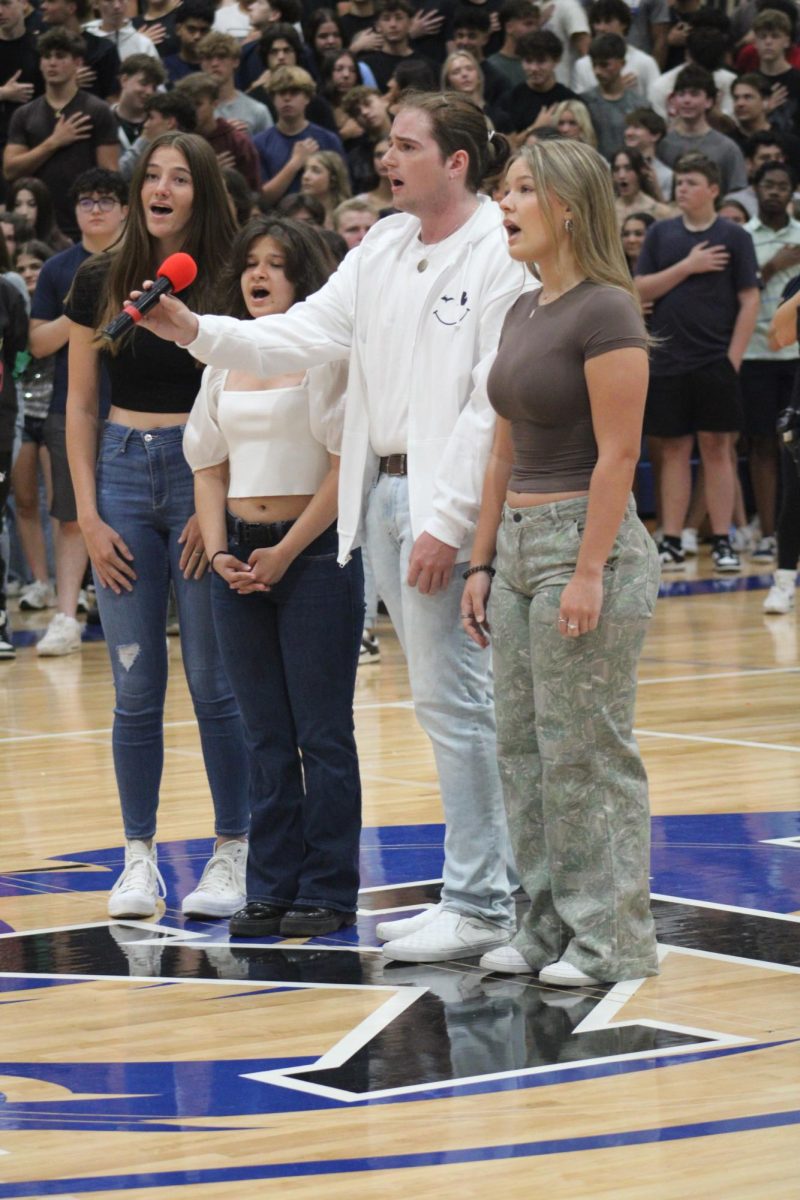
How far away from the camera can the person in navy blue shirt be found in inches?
499

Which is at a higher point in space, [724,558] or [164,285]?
[164,285]

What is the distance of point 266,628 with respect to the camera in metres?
4.79

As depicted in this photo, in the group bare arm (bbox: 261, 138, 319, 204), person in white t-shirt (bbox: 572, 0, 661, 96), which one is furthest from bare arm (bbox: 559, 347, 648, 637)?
person in white t-shirt (bbox: 572, 0, 661, 96)

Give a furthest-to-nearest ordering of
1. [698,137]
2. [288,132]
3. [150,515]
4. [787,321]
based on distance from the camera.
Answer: [698,137]
[288,132]
[787,321]
[150,515]

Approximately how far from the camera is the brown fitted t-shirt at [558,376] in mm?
4129

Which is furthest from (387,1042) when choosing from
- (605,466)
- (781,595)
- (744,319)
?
(744,319)

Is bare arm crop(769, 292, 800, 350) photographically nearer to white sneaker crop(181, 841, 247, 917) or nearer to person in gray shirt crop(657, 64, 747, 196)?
white sneaker crop(181, 841, 247, 917)

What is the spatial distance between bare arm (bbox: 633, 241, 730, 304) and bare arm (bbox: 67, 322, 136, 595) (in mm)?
7250

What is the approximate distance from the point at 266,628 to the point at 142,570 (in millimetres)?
433

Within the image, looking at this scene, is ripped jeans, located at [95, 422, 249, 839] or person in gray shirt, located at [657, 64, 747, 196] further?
person in gray shirt, located at [657, 64, 747, 196]

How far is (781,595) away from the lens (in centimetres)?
1054

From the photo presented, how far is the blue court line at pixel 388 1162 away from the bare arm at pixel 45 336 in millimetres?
6945

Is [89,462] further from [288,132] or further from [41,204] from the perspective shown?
[288,132]

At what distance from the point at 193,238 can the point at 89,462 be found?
61 cm
